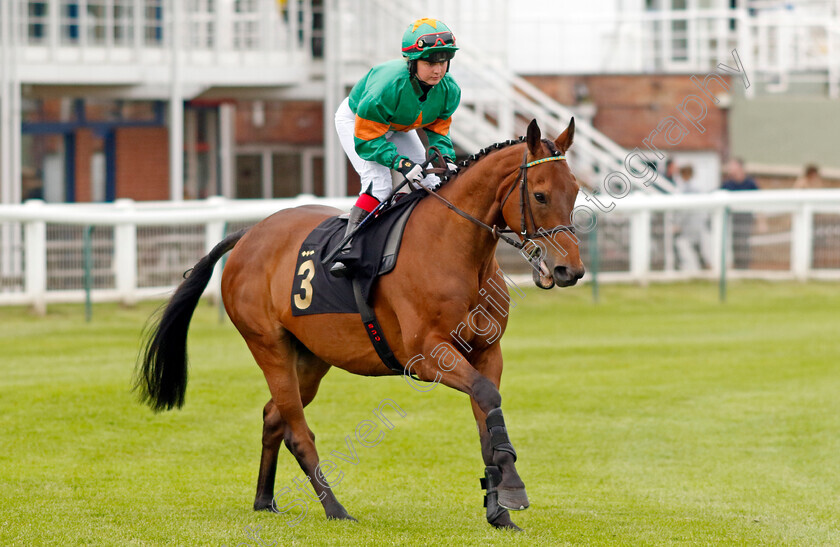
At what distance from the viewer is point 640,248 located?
14.3m

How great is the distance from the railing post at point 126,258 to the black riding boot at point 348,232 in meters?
7.37

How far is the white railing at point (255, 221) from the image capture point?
39.9 ft

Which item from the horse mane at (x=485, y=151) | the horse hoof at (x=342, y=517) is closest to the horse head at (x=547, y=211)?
the horse mane at (x=485, y=151)

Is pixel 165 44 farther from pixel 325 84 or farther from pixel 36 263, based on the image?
pixel 36 263

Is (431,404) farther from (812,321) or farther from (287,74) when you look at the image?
(287,74)

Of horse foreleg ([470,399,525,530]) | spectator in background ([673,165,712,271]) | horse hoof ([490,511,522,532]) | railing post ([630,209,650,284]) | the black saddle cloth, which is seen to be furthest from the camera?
→ spectator in background ([673,165,712,271])

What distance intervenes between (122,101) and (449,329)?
13.4 m

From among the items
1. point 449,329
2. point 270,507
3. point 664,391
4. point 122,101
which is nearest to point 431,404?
point 664,391

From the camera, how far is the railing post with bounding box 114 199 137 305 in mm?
12398

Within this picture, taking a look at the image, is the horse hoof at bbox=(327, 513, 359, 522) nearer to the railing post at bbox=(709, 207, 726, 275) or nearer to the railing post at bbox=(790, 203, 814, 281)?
the railing post at bbox=(709, 207, 726, 275)

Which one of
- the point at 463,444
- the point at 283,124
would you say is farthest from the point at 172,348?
the point at 283,124

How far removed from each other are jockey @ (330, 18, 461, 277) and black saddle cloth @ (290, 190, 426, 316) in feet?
0.27

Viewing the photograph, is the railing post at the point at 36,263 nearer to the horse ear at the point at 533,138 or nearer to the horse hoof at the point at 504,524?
the horse hoof at the point at 504,524

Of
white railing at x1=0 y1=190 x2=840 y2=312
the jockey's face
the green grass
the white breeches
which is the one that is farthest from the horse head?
white railing at x1=0 y1=190 x2=840 y2=312
